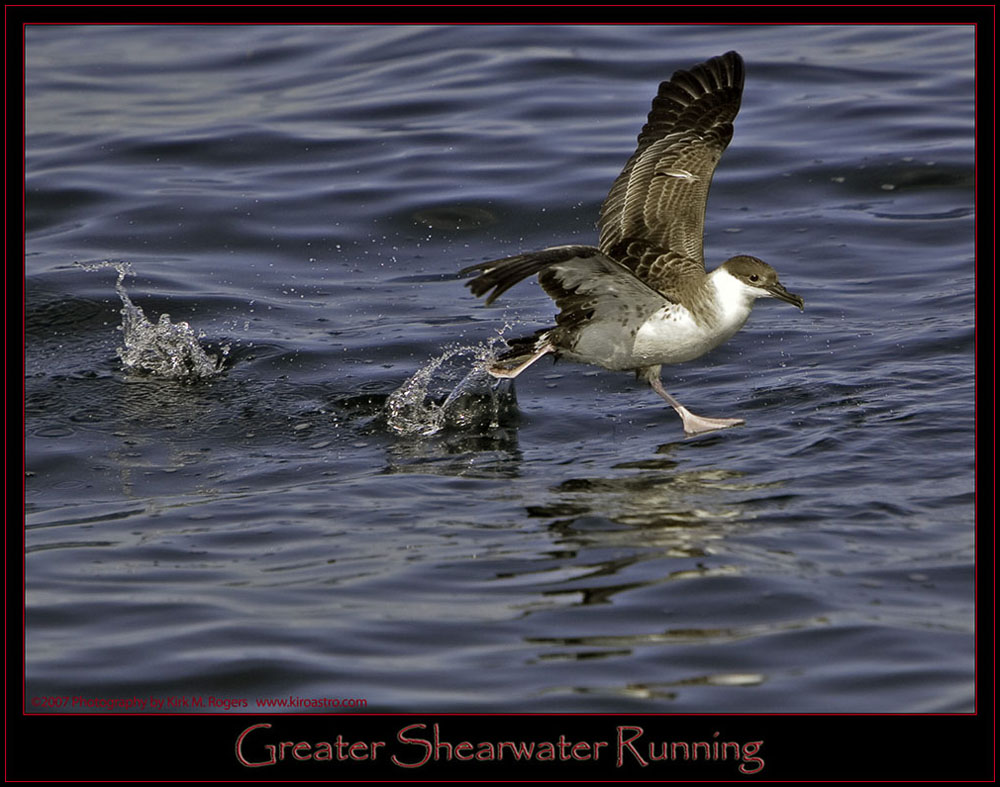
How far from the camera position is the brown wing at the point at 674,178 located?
25.0 feet

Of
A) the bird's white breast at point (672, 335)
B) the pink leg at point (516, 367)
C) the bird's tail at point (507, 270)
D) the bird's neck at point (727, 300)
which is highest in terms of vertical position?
the bird's tail at point (507, 270)

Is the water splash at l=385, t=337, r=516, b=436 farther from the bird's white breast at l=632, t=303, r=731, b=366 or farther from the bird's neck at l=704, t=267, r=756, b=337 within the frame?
the bird's neck at l=704, t=267, r=756, b=337

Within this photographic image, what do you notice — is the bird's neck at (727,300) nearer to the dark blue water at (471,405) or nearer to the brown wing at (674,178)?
the brown wing at (674,178)

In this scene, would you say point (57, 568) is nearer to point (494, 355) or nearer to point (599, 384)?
point (494, 355)

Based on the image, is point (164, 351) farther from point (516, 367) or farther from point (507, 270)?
point (507, 270)

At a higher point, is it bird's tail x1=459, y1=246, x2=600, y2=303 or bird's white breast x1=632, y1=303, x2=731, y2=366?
bird's tail x1=459, y1=246, x2=600, y2=303

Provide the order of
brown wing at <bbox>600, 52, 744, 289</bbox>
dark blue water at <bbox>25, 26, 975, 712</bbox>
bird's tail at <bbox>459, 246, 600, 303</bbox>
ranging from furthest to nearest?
brown wing at <bbox>600, 52, 744, 289</bbox>, bird's tail at <bbox>459, 246, 600, 303</bbox>, dark blue water at <bbox>25, 26, 975, 712</bbox>

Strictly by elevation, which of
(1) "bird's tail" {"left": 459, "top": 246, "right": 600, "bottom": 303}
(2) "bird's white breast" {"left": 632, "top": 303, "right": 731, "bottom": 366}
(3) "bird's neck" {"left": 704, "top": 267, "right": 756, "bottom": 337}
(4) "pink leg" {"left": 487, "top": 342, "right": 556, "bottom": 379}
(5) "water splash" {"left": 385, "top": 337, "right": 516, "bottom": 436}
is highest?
(1) "bird's tail" {"left": 459, "top": 246, "right": 600, "bottom": 303}

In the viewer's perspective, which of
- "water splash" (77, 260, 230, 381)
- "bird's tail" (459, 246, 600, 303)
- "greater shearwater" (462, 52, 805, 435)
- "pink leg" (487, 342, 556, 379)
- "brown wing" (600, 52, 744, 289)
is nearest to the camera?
"bird's tail" (459, 246, 600, 303)

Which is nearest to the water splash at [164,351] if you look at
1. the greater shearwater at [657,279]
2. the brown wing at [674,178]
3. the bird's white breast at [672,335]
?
the greater shearwater at [657,279]

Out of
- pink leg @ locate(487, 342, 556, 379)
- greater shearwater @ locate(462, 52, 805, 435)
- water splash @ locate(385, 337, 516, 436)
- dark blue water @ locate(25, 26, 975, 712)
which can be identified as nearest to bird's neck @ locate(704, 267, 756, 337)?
greater shearwater @ locate(462, 52, 805, 435)

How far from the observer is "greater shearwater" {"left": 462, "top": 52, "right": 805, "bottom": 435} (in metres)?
6.96

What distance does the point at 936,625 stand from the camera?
16.8 ft

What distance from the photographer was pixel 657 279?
7.35 meters
